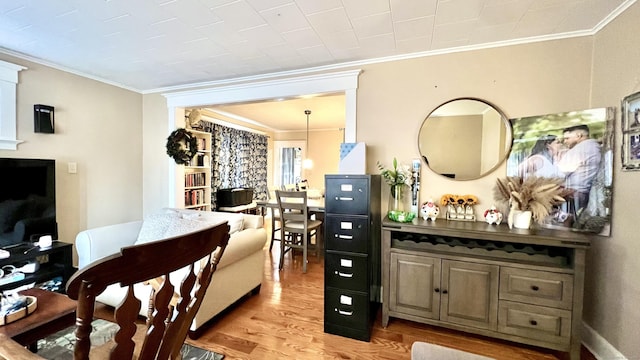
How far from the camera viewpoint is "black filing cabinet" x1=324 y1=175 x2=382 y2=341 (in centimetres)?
205

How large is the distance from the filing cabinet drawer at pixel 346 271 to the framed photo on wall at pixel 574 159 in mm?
1451

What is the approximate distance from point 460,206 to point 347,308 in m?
1.29

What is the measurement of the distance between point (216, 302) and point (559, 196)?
276 cm

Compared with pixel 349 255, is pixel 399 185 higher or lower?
higher

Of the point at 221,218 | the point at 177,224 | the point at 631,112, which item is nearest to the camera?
the point at 631,112

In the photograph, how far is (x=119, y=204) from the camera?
11.4 ft

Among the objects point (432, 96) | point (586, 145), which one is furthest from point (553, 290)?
point (432, 96)

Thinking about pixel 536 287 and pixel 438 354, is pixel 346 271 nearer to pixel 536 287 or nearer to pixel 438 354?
pixel 438 354

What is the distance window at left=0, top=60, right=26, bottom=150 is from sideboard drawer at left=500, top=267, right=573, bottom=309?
4.34 m

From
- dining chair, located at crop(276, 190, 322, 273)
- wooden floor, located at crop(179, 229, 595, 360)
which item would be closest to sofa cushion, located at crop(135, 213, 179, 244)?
wooden floor, located at crop(179, 229, 595, 360)

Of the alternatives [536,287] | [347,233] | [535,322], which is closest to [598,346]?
[535,322]

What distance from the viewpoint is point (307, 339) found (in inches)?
79.2

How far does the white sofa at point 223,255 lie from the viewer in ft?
6.84

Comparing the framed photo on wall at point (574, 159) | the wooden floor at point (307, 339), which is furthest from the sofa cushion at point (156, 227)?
the framed photo on wall at point (574, 159)
